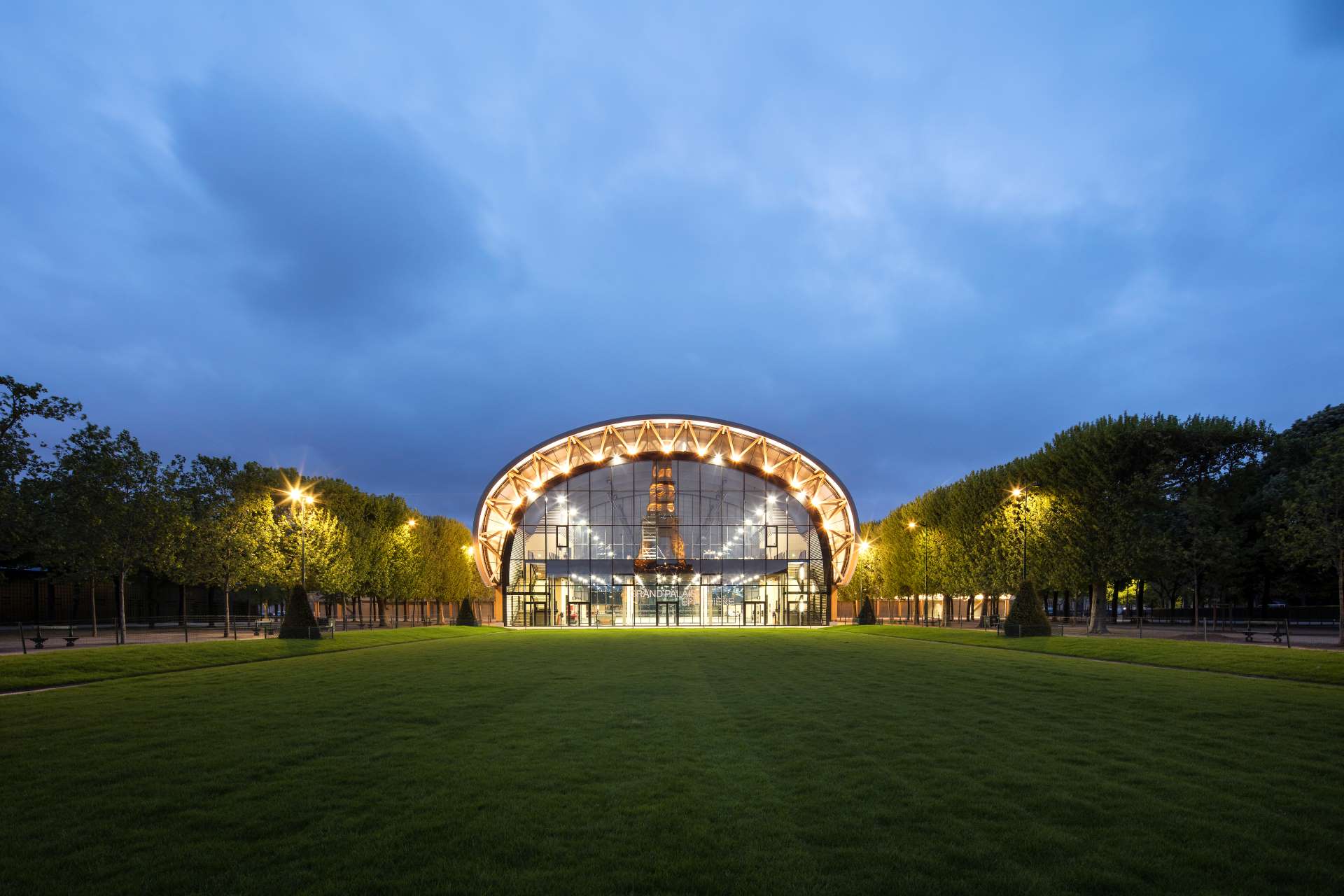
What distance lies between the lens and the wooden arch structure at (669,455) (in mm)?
61750

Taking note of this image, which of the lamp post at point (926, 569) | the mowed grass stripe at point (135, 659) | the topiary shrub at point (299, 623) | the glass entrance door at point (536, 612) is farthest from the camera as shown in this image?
the glass entrance door at point (536, 612)

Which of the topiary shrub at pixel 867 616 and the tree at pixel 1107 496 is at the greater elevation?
the tree at pixel 1107 496

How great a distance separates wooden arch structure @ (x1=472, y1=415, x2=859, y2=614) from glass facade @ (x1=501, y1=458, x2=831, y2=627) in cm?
88

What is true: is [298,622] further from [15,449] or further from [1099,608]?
[1099,608]

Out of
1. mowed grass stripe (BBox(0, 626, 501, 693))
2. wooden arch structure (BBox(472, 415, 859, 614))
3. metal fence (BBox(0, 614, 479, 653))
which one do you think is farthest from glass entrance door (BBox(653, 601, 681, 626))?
mowed grass stripe (BBox(0, 626, 501, 693))

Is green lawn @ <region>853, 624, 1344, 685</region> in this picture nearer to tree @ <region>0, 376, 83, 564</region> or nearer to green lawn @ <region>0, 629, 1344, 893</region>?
green lawn @ <region>0, 629, 1344, 893</region>

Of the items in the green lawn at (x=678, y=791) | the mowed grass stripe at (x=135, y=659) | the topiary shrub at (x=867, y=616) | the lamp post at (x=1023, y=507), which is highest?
the lamp post at (x=1023, y=507)

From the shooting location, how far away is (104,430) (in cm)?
3691

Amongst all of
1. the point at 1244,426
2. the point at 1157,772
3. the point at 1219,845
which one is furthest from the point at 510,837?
the point at 1244,426

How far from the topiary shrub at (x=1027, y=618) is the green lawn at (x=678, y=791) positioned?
70.4ft

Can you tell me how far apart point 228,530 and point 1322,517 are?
57896 mm

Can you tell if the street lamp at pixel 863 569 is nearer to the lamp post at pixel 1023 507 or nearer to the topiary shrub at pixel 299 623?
the lamp post at pixel 1023 507

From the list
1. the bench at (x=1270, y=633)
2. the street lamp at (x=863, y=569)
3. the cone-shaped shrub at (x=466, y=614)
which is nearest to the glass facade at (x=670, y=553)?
the cone-shaped shrub at (x=466, y=614)

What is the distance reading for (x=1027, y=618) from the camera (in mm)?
36375
